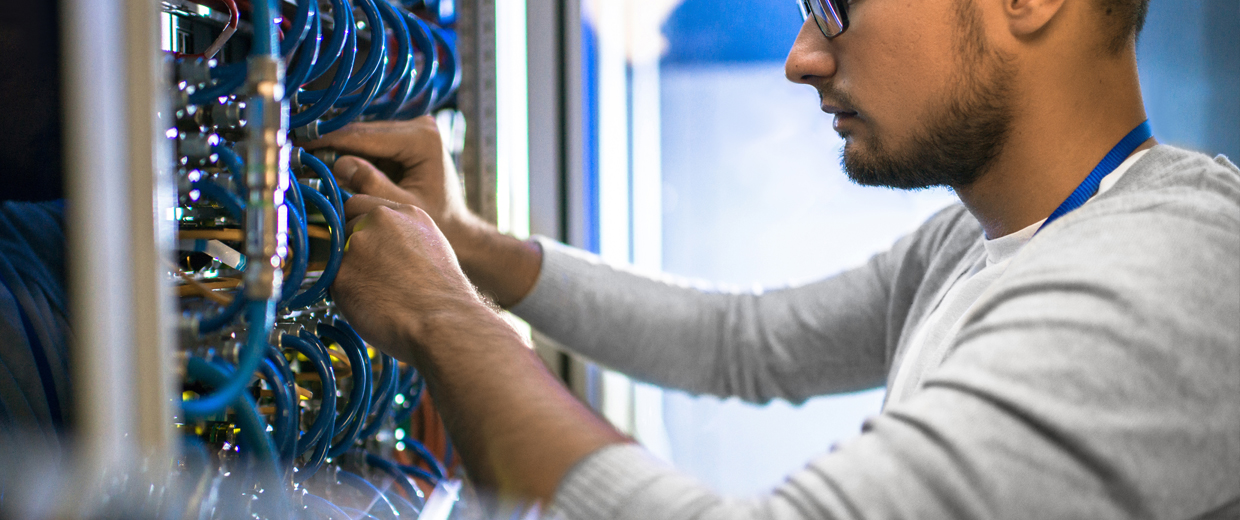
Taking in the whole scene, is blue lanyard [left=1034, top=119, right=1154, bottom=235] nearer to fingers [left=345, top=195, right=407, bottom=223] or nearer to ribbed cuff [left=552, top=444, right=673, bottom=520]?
ribbed cuff [left=552, top=444, right=673, bottom=520]

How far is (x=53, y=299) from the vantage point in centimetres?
45

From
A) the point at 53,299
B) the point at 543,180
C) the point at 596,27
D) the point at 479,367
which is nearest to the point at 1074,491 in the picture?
the point at 479,367

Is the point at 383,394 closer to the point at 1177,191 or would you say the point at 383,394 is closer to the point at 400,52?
the point at 400,52

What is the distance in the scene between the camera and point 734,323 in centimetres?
115

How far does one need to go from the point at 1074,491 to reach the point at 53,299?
0.69 metres

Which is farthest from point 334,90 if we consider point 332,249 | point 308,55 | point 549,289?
point 549,289

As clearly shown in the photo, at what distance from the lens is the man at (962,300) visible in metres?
0.50

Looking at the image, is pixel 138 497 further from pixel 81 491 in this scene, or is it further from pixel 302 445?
pixel 302 445

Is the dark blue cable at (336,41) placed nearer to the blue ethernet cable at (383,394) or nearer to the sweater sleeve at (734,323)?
the blue ethernet cable at (383,394)

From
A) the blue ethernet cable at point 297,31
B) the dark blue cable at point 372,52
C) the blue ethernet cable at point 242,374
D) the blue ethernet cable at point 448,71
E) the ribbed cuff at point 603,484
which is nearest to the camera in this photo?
the blue ethernet cable at point 242,374

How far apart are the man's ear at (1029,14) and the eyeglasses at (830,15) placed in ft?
0.54

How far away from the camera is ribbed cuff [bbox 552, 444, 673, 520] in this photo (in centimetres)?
54

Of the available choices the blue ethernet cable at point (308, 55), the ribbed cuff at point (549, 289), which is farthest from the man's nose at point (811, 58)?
the blue ethernet cable at point (308, 55)

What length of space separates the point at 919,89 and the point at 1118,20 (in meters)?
0.22
